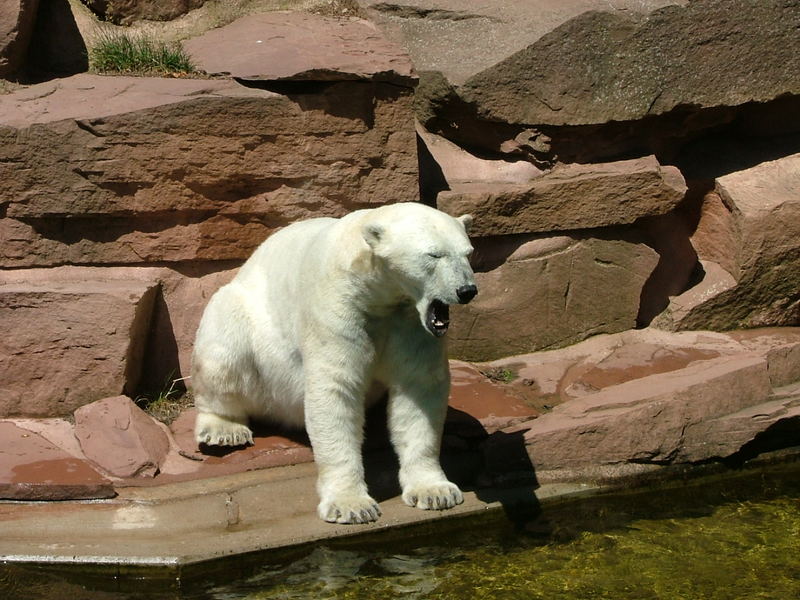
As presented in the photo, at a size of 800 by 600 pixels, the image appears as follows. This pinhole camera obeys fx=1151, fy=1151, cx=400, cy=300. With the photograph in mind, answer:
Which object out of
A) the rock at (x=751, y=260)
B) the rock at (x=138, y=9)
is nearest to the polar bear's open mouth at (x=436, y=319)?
the rock at (x=751, y=260)

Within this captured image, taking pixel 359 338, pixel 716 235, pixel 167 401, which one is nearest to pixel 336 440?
pixel 359 338

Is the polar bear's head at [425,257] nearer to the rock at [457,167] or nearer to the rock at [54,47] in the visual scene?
the rock at [457,167]

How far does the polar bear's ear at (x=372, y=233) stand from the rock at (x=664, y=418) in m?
1.30

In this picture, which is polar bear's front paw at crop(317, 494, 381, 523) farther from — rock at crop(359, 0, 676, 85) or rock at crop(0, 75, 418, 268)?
rock at crop(359, 0, 676, 85)

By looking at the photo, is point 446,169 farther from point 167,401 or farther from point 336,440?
point 336,440

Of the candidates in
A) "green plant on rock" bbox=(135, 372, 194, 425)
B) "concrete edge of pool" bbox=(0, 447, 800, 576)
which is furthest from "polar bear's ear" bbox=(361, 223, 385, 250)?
"green plant on rock" bbox=(135, 372, 194, 425)

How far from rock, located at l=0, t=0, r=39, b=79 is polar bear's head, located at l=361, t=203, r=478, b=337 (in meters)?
2.90

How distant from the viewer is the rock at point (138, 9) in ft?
23.9

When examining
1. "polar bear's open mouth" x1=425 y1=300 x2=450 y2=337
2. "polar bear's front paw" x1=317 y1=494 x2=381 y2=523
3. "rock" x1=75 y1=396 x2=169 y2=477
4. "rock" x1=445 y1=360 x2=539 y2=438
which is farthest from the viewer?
"rock" x1=445 y1=360 x2=539 y2=438

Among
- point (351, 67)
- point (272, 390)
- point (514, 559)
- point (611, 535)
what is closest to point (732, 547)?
point (611, 535)

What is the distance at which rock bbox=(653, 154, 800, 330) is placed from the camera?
7121 millimetres

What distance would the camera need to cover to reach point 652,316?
7.39 metres

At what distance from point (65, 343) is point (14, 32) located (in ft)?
6.01

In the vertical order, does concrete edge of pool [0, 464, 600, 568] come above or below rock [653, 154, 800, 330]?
below
